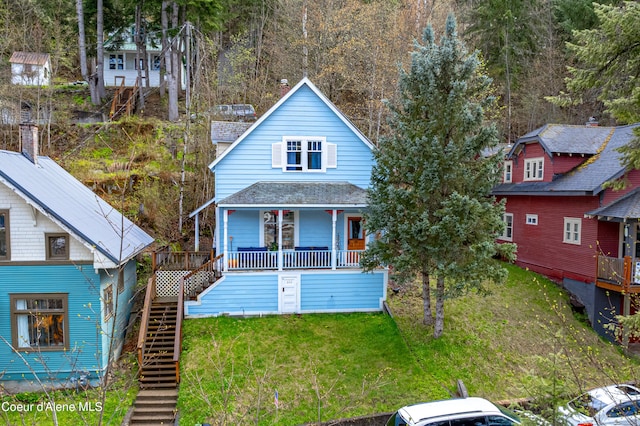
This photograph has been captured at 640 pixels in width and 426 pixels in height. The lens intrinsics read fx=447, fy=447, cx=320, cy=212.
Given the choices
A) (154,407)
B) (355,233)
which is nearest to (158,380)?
(154,407)

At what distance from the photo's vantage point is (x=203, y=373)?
→ 13758mm

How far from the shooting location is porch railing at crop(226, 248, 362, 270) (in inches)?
693

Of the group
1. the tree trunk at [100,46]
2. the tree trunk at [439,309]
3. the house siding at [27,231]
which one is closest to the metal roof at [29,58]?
the tree trunk at [100,46]

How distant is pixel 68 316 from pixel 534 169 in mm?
Answer: 21419

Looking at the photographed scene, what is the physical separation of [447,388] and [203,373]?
742 centimetres

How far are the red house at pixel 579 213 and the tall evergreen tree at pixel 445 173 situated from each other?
4727 millimetres

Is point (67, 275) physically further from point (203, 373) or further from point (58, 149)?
point (58, 149)

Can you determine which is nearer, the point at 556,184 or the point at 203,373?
the point at 203,373

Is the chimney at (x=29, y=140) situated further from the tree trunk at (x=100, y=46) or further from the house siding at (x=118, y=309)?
the tree trunk at (x=100, y=46)

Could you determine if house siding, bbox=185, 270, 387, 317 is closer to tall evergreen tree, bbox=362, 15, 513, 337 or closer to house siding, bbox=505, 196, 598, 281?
tall evergreen tree, bbox=362, 15, 513, 337

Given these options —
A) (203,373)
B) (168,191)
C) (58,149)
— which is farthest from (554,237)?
(58,149)

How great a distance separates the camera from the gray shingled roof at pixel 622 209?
54.3 feet

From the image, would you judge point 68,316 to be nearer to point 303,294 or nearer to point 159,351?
point 159,351

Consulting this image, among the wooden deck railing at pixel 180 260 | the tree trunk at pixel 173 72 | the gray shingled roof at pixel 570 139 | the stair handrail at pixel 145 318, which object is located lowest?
the stair handrail at pixel 145 318
